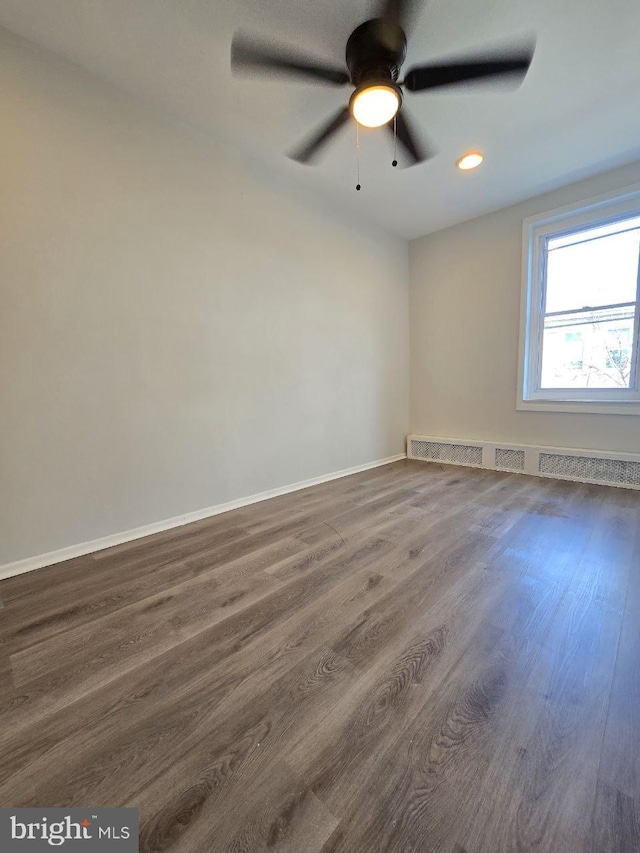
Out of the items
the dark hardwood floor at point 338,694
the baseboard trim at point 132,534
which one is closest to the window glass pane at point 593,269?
the dark hardwood floor at point 338,694

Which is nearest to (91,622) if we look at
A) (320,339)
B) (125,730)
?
(125,730)

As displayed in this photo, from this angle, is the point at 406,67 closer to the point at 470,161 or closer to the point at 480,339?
the point at 470,161

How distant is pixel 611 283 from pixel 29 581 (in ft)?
16.1

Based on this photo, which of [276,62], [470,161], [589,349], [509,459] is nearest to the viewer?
[276,62]

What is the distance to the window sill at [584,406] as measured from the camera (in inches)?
118

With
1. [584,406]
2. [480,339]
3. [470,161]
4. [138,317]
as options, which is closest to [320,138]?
[470,161]

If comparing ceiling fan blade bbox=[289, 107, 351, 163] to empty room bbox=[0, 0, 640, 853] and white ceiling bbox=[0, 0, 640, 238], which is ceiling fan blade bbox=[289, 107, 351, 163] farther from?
white ceiling bbox=[0, 0, 640, 238]

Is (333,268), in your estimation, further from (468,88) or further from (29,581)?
(29,581)

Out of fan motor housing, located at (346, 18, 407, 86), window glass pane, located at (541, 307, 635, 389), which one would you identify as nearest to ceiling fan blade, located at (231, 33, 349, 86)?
fan motor housing, located at (346, 18, 407, 86)

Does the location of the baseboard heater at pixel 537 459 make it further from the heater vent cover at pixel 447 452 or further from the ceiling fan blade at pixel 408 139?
the ceiling fan blade at pixel 408 139

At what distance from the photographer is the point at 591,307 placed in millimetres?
3211

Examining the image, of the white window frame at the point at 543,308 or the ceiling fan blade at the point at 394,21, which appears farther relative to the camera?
the white window frame at the point at 543,308

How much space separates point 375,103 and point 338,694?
2.51 metres

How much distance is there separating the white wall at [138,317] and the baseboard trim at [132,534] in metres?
0.05
